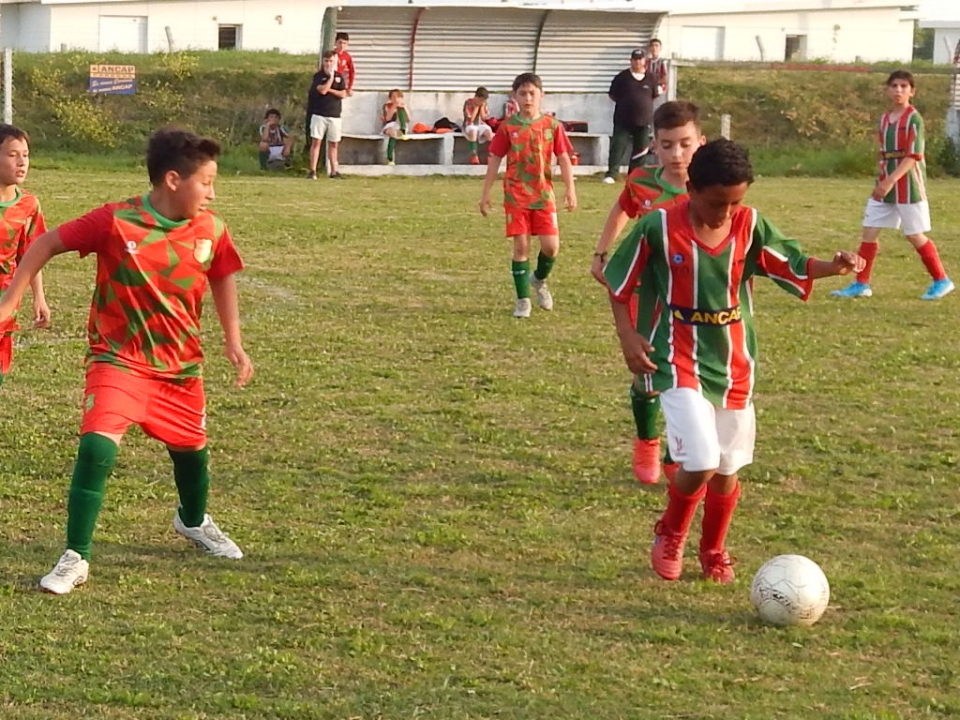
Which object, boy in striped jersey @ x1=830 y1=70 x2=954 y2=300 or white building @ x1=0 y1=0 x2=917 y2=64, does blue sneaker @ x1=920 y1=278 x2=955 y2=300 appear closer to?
boy in striped jersey @ x1=830 y1=70 x2=954 y2=300

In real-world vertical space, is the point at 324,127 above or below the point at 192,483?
above

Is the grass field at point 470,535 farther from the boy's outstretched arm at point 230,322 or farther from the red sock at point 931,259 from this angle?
the red sock at point 931,259

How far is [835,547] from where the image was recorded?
5898mm

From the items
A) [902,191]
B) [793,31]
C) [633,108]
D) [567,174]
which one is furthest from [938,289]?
[793,31]

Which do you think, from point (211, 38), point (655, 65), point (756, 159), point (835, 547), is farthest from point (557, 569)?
point (211, 38)

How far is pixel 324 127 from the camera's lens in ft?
70.0

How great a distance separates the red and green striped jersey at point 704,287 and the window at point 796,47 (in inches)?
1629

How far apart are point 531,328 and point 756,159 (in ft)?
50.6

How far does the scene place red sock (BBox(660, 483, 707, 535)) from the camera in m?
5.36

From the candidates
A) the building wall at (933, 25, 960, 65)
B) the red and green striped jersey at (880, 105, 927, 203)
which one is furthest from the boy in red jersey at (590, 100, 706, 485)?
the building wall at (933, 25, 960, 65)

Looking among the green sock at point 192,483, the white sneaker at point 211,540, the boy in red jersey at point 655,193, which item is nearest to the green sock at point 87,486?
the green sock at point 192,483

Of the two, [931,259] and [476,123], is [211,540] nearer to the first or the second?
[931,259]

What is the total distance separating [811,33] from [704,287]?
4276 centimetres

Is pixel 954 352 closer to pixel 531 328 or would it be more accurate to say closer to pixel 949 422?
pixel 949 422
